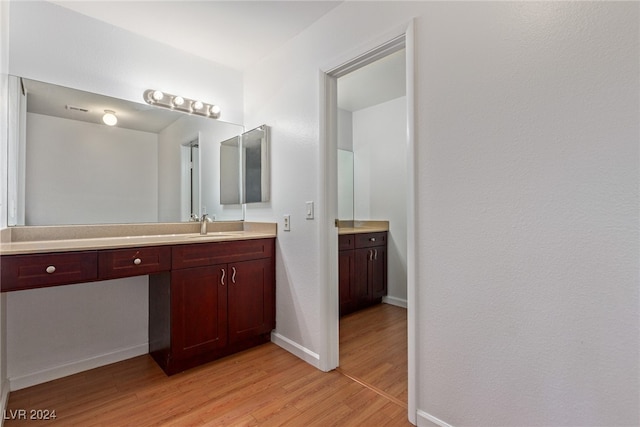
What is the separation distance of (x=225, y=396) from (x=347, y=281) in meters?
1.54

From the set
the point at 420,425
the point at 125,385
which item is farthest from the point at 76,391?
the point at 420,425

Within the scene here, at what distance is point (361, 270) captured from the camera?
3.08 m

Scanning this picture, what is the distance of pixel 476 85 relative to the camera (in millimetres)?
1252

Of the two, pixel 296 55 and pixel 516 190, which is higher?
pixel 296 55

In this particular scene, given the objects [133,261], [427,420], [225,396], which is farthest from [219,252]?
[427,420]

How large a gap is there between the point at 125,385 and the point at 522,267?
7.13 feet

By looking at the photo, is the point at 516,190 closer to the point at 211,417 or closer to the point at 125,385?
the point at 211,417

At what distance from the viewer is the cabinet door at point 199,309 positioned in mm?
1861

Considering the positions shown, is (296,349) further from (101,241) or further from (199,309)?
(101,241)

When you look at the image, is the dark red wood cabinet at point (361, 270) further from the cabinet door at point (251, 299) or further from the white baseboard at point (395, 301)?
the cabinet door at point (251, 299)

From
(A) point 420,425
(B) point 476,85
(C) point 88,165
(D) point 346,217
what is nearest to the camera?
(B) point 476,85

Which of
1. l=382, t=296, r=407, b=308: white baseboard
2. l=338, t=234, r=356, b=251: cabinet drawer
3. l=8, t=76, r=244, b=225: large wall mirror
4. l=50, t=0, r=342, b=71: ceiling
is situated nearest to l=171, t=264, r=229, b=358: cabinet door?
l=8, t=76, r=244, b=225: large wall mirror

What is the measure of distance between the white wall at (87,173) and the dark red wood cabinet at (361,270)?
169 cm

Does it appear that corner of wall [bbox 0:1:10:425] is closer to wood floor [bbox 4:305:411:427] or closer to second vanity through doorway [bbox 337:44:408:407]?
wood floor [bbox 4:305:411:427]
